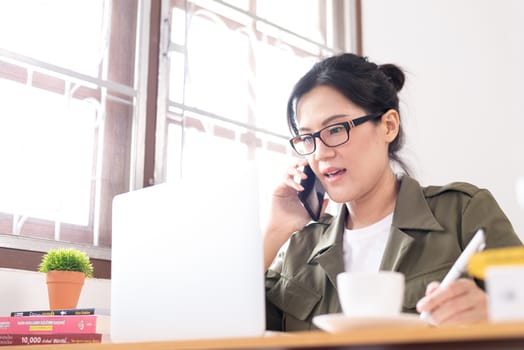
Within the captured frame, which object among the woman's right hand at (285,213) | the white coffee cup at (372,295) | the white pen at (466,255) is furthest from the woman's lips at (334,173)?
the white coffee cup at (372,295)

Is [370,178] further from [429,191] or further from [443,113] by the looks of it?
[443,113]

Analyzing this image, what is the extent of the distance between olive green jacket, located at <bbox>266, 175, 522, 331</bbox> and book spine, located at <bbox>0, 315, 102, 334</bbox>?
0.42 metres

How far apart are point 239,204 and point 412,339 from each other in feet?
1.23

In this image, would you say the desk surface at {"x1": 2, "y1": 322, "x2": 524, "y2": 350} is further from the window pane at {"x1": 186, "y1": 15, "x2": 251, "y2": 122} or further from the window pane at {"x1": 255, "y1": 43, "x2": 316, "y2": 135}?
the window pane at {"x1": 255, "y1": 43, "x2": 316, "y2": 135}

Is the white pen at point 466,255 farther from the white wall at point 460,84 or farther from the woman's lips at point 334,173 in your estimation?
the white wall at point 460,84

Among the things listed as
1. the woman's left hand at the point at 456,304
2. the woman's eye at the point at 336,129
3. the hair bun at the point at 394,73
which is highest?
the hair bun at the point at 394,73

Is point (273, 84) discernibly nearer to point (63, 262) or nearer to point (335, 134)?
point (335, 134)

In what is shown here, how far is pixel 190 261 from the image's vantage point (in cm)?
97

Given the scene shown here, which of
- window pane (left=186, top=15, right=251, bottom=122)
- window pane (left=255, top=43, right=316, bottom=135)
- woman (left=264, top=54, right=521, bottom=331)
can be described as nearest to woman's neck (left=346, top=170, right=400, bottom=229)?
woman (left=264, top=54, right=521, bottom=331)

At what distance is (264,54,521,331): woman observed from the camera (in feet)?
4.85

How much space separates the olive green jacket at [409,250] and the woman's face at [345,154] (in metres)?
0.08

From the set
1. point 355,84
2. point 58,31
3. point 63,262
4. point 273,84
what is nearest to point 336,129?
point 355,84

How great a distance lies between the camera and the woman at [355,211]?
148cm

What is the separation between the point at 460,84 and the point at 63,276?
201 cm
